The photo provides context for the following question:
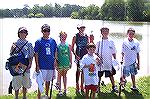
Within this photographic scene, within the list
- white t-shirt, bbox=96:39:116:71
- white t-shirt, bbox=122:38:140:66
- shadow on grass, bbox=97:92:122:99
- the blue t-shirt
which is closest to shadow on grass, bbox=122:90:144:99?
shadow on grass, bbox=97:92:122:99

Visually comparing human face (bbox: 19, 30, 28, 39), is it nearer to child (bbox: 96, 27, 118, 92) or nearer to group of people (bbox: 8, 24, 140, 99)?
group of people (bbox: 8, 24, 140, 99)

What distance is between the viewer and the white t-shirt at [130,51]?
30.1 ft

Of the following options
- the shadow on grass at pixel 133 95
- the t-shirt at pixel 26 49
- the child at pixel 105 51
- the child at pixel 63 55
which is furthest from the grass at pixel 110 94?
the t-shirt at pixel 26 49

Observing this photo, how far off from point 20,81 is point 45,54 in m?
0.77

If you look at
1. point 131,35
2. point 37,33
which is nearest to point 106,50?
point 131,35

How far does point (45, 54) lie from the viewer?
8.00m

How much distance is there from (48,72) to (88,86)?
927mm

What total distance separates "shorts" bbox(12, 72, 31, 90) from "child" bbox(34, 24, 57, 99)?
0.32 m

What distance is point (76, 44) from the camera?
9055 millimetres

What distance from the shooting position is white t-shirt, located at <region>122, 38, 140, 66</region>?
30.1 feet

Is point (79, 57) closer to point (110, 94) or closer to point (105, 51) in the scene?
point (105, 51)

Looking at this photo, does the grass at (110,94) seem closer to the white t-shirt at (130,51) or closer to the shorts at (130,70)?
the shorts at (130,70)

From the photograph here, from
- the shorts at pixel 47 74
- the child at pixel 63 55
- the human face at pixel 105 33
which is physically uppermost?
the human face at pixel 105 33

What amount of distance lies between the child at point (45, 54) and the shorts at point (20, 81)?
1.05 ft
